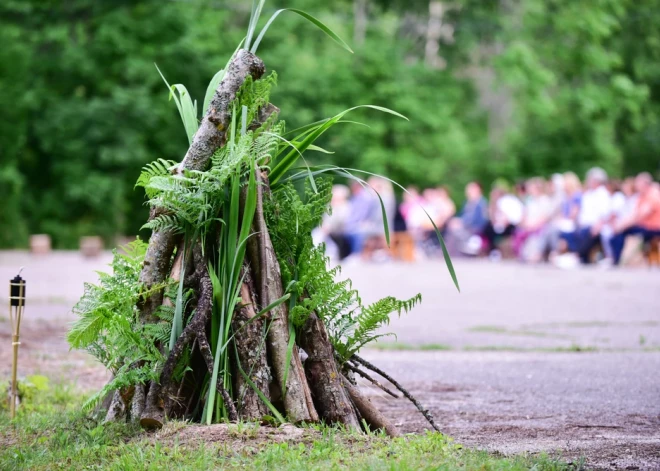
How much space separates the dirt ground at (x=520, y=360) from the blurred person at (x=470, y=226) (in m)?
6.39

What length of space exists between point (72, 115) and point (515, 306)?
2166 centimetres

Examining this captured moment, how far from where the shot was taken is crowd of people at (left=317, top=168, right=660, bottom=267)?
20.3m

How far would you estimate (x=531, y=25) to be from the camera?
1406 inches

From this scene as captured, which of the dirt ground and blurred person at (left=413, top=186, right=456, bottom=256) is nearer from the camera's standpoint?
the dirt ground

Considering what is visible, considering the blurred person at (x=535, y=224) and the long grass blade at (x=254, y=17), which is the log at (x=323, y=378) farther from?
the blurred person at (x=535, y=224)

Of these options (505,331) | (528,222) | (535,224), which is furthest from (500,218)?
(505,331)

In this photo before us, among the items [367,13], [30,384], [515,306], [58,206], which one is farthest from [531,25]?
[30,384]

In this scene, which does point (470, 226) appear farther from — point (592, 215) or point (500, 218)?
point (592, 215)

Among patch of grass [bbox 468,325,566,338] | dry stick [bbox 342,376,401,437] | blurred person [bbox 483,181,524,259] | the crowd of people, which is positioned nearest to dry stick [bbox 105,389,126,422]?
dry stick [bbox 342,376,401,437]

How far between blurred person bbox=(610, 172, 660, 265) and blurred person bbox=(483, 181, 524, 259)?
3.37 m

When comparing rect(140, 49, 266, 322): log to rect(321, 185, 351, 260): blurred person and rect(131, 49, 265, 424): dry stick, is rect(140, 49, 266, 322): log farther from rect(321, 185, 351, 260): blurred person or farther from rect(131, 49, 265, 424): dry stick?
rect(321, 185, 351, 260): blurred person

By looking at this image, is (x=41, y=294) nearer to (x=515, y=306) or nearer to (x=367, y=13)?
(x=515, y=306)

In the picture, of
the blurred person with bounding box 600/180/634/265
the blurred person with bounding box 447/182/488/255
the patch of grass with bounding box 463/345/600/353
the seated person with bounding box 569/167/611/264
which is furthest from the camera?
the blurred person with bounding box 447/182/488/255

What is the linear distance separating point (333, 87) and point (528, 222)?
15225mm
